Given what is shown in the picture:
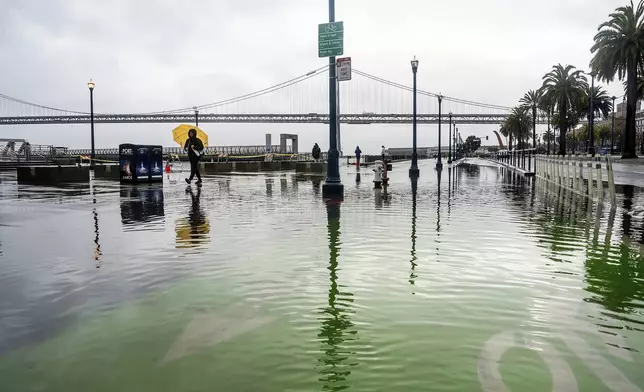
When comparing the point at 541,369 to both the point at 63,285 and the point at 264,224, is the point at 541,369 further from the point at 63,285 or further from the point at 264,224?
the point at 264,224

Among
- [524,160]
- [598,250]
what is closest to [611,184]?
[598,250]

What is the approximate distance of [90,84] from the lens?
39.8 metres

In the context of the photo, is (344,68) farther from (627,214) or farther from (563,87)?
(563,87)

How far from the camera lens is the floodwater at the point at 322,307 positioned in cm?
321

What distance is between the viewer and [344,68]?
16.5 metres

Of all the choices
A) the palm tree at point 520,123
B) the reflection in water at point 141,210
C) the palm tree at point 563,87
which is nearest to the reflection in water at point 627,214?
the reflection in water at point 141,210

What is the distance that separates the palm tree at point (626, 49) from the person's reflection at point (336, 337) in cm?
5091

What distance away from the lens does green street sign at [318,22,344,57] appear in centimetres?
1530

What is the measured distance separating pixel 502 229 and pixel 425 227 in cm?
125

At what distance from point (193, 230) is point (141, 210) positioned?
12.2ft

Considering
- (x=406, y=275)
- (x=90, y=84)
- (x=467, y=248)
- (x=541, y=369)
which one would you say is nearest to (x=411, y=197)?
(x=467, y=248)

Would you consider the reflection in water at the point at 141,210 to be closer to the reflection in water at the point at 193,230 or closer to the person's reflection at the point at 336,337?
the reflection in water at the point at 193,230

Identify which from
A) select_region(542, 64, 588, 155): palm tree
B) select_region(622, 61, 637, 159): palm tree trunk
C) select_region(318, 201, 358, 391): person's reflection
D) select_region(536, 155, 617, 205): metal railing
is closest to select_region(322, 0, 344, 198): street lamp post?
select_region(536, 155, 617, 205): metal railing

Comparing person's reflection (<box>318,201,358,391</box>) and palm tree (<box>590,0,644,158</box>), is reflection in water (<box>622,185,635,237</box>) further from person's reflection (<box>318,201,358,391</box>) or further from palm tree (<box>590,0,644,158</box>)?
palm tree (<box>590,0,644,158</box>)
